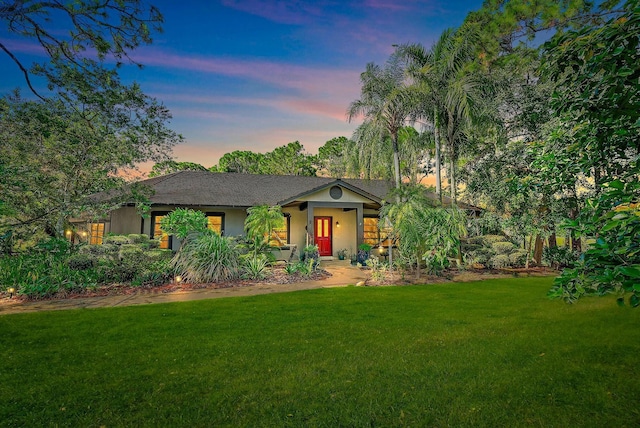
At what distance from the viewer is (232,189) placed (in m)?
17.2

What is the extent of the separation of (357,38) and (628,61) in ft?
41.1

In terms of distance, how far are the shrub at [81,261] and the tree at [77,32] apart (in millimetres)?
4872

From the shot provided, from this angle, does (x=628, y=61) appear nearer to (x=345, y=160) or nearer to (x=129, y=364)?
(x=129, y=364)

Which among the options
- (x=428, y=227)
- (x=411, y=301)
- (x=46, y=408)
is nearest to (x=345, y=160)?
(x=428, y=227)

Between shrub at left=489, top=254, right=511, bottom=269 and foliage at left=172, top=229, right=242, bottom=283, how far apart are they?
9.64m

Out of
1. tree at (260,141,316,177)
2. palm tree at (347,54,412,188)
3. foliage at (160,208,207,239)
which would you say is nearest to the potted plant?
palm tree at (347,54,412,188)

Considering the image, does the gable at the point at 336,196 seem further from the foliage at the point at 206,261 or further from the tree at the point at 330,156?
the tree at the point at 330,156

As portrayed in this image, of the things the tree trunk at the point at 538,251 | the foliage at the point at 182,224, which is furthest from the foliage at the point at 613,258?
the tree trunk at the point at 538,251

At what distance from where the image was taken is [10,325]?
560 centimetres

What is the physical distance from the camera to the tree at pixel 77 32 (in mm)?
5266

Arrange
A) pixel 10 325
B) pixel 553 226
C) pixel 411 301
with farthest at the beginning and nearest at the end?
pixel 553 226 → pixel 411 301 → pixel 10 325

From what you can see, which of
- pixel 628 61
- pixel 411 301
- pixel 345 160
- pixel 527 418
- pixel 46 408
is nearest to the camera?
pixel 628 61

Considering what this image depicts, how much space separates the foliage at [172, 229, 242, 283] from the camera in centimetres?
989

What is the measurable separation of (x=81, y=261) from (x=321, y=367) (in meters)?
8.64
